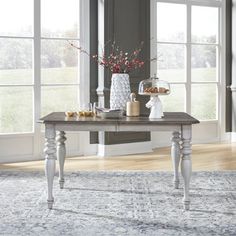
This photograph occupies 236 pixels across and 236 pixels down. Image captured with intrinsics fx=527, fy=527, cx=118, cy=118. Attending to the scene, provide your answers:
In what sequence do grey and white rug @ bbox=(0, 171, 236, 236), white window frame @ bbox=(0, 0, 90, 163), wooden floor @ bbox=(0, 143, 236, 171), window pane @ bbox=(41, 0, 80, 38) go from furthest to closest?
window pane @ bbox=(41, 0, 80, 38) < white window frame @ bbox=(0, 0, 90, 163) < wooden floor @ bbox=(0, 143, 236, 171) < grey and white rug @ bbox=(0, 171, 236, 236)

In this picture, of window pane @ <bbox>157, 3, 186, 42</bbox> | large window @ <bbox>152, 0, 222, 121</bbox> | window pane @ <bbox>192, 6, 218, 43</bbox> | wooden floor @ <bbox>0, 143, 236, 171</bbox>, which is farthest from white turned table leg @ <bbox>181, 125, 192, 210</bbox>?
window pane @ <bbox>192, 6, 218, 43</bbox>

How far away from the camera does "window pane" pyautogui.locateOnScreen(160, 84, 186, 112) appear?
8344 millimetres

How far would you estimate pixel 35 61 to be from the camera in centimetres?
696

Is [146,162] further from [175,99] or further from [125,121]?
[125,121]

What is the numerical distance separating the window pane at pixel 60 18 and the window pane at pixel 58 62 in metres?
0.13

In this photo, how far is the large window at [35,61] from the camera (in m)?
6.79

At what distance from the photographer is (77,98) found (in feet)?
24.2

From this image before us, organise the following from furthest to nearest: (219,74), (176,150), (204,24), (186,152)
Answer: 1. (219,74)
2. (204,24)
3. (176,150)
4. (186,152)

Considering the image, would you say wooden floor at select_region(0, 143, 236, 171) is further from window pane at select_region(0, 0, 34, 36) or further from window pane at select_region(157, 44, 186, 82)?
window pane at select_region(0, 0, 34, 36)

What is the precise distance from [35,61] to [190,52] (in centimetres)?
277

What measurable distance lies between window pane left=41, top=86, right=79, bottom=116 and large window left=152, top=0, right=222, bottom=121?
1.52 meters

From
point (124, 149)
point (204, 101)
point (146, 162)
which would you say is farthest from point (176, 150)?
point (204, 101)

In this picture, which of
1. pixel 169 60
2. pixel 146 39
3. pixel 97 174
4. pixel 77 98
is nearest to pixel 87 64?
pixel 77 98

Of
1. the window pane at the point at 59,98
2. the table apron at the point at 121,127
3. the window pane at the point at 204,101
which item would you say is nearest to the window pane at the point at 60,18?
the window pane at the point at 59,98
